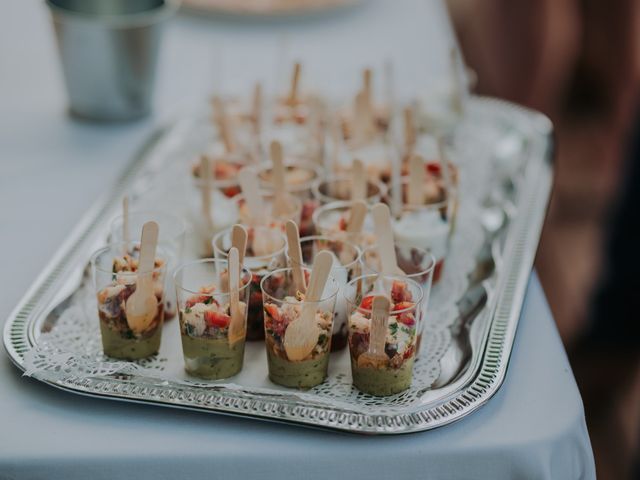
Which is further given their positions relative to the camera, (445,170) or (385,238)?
(445,170)

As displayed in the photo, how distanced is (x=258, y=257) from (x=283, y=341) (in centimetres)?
20

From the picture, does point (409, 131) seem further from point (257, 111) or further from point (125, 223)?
point (125, 223)

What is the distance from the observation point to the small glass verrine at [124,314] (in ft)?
4.35

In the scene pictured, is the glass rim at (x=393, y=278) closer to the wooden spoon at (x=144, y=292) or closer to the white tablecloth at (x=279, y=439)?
the white tablecloth at (x=279, y=439)

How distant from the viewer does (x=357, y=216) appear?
4.97 feet

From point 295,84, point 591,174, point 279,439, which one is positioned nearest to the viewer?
point 279,439

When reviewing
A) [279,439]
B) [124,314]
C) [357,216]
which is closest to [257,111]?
[357,216]

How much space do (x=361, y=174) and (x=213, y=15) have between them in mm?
1433

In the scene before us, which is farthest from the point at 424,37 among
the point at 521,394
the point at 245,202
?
the point at 521,394

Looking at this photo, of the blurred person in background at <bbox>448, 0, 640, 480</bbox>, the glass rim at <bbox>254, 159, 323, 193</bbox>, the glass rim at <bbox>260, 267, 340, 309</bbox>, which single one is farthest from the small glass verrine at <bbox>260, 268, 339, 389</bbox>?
the blurred person in background at <bbox>448, 0, 640, 480</bbox>

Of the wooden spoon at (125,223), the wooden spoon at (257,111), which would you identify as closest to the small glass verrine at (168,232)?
the wooden spoon at (125,223)

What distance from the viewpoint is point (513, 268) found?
62.9 inches

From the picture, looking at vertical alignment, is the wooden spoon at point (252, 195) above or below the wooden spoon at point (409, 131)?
above

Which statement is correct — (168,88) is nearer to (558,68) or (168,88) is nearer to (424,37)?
(424,37)
